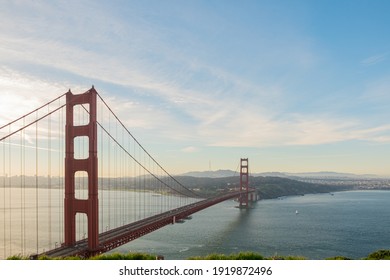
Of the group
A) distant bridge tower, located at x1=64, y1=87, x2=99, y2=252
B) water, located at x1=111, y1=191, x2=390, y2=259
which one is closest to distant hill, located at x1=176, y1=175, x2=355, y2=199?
water, located at x1=111, y1=191, x2=390, y2=259

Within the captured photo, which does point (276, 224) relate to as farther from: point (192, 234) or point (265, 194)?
point (265, 194)

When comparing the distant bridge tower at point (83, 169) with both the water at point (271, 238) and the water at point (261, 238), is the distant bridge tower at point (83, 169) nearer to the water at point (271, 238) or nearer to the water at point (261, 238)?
the water at point (261, 238)

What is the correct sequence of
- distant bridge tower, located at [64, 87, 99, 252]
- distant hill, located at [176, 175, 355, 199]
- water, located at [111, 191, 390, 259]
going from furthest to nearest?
distant hill, located at [176, 175, 355, 199], water, located at [111, 191, 390, 259], distant bridge tower, located at [64, 87, 99, 252]

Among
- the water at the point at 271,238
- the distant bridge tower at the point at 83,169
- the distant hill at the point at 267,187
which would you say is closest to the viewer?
the distant bridge tower at the point at 83,169

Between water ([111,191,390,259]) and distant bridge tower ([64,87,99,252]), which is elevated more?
distant bridge tower ([64,87,99,252])

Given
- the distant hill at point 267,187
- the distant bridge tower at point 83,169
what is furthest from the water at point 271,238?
the distant hill at point 267,187

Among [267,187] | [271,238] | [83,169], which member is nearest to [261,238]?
[271,238]

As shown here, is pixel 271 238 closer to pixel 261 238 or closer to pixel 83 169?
pixel 261 238

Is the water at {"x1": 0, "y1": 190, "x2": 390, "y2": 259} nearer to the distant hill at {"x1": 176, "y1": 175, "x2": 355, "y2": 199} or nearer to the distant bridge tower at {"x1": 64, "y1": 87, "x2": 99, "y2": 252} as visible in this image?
the distant bridge tower at {"x1": 64, "y1": 87, "x2": 99, "y2": 252}

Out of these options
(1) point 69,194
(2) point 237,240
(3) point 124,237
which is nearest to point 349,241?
(2) point 237,240
